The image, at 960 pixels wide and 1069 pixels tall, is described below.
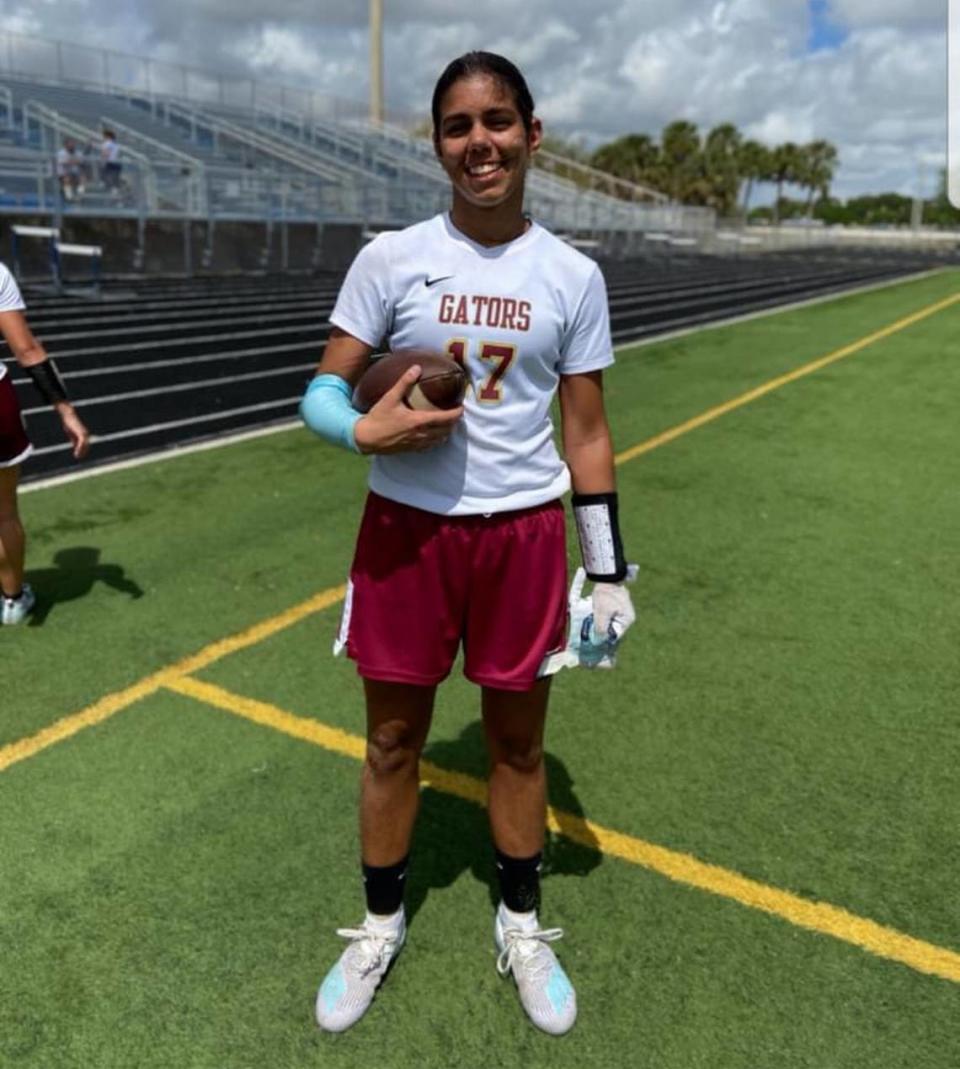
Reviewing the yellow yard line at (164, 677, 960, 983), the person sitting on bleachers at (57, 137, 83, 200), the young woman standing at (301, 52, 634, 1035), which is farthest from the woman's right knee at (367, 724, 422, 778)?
the person sitting on bleachers at (57, 137, 83, 200)

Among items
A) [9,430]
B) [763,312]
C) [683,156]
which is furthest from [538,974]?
[683,156]

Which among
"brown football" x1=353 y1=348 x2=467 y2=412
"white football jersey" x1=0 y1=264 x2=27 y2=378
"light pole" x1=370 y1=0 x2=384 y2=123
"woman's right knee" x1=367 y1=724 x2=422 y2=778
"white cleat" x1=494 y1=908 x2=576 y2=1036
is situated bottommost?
"white cleat" x1=494 y1=908 x2=576 y2=1036

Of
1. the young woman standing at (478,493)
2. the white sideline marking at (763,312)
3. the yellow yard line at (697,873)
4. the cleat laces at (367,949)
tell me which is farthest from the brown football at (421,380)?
the white sideline marking at (763,312)

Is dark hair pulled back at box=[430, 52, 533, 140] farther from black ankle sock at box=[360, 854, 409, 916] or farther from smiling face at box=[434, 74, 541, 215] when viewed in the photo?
black ankle sock at box=[360, 854, 409, 916]

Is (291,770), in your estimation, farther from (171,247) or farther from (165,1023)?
(171,247)

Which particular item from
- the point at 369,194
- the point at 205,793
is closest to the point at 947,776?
the point at 205,793

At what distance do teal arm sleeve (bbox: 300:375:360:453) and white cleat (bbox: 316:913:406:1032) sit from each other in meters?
1.21

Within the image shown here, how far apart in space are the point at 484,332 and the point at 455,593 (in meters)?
0.57

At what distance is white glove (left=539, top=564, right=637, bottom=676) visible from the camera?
2.22 m

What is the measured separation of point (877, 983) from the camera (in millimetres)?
2363

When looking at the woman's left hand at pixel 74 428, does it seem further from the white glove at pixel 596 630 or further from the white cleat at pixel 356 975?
the white glove at pixel 596 630

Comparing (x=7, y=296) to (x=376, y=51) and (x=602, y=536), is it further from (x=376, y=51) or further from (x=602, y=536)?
(x=376, y=51)

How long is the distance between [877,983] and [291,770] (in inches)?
72.0

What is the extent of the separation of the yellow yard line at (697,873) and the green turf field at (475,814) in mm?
11
